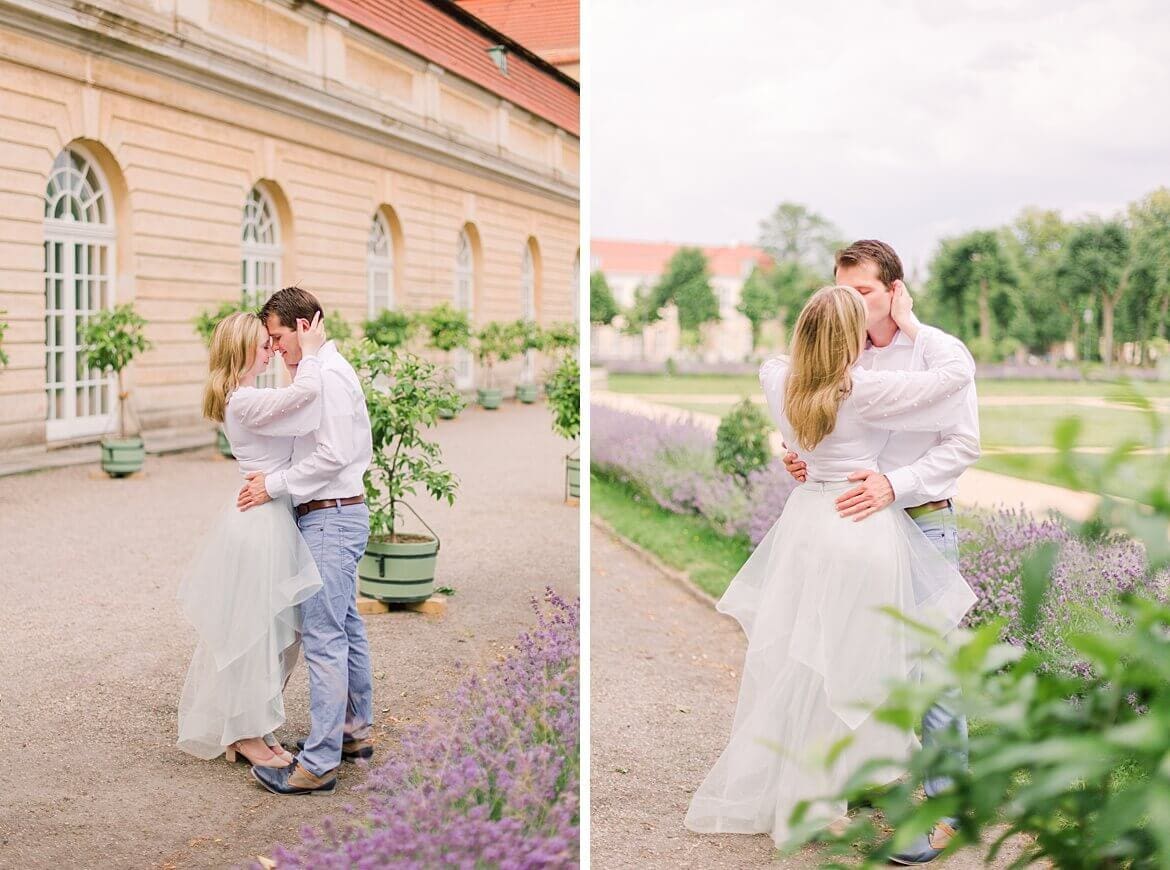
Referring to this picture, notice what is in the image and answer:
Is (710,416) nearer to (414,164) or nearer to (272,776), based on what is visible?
(414,164)

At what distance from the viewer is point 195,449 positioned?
4535 millimetres

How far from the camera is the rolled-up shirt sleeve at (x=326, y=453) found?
303cm

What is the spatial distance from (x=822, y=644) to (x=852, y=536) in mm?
264

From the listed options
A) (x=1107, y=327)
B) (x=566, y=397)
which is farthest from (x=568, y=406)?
(x=1107, y=327)

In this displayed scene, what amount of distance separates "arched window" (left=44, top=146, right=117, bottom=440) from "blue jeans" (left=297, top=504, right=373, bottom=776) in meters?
1.16

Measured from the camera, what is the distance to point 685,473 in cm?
712

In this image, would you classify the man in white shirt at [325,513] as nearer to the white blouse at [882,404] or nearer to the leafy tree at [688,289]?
the white blouse at [882,404]

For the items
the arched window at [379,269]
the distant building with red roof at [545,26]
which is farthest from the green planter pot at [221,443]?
the distant building with red roof at [545,26]

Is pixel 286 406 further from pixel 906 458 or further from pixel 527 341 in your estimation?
pixel 906 458

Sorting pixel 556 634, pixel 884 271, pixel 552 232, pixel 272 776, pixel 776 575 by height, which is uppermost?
pixel 552 232

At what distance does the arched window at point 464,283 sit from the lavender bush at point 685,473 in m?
2.12

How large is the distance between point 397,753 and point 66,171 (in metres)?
2.69

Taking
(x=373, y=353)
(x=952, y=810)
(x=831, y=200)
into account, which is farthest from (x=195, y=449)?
(x=831, y=200)

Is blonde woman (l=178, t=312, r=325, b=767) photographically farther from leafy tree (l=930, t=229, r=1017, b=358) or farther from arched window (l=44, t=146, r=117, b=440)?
leafy tree (l=930, t=229, r=1017, b=358)
